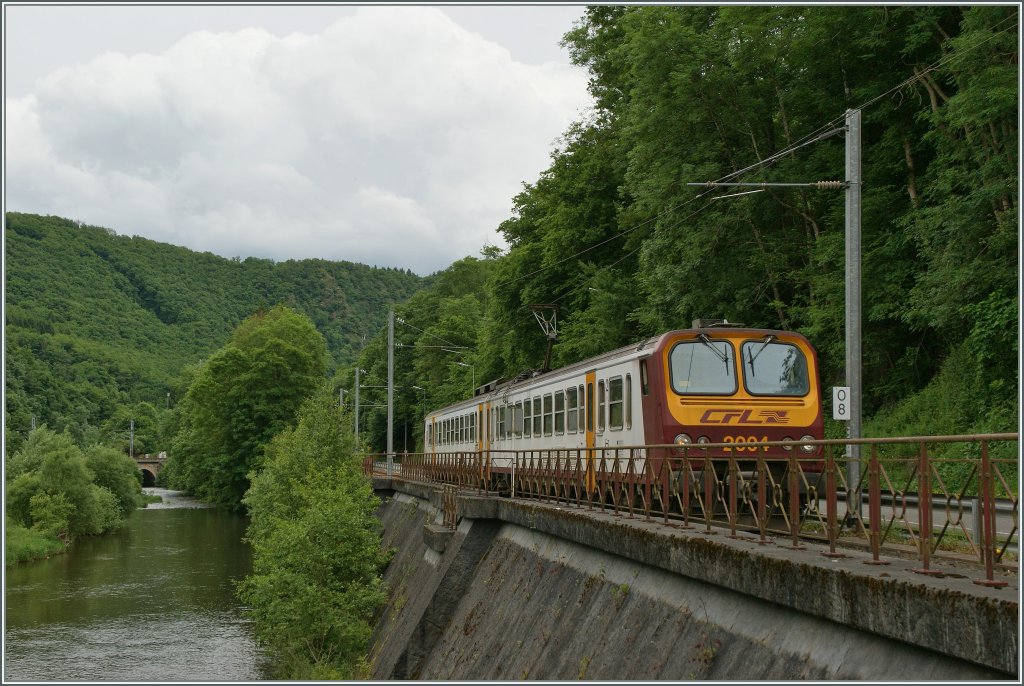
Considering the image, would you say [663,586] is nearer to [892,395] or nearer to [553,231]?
[892,395]

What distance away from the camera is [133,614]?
33.8 m

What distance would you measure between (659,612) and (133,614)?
1104 inches

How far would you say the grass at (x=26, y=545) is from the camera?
47.9 m

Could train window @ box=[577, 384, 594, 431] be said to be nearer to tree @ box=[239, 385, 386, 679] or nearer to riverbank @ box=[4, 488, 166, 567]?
tree @ box=[239, 385, 386, 679]

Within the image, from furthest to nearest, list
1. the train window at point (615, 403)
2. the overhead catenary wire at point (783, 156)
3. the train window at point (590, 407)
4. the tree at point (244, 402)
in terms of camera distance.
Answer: the tree at point (244, 402)
the train window at point (590, 407)
the overhead catenary wire at point (783, 156)
the train window at point (615, 403)

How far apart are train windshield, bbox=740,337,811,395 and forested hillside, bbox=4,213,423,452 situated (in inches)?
A: 4065

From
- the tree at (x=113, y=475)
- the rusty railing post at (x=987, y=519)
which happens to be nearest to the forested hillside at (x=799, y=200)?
the rusty railing post at (x=987, y=519)

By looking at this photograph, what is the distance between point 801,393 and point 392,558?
20439 millimetres

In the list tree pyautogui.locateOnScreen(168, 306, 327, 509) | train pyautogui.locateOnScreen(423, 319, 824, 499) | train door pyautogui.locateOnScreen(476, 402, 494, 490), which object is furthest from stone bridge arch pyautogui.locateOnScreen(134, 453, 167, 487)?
train pyautogui.locateOnScreen(423, 319, 824, 499)

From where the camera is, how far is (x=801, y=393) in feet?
52.0

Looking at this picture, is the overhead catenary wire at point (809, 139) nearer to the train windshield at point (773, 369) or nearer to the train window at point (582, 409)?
the train windshield at point (773, 369)

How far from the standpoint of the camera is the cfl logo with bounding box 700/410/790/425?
50.2ft

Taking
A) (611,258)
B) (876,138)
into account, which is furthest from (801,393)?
(611,258)

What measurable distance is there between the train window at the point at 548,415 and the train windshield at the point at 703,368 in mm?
6425
